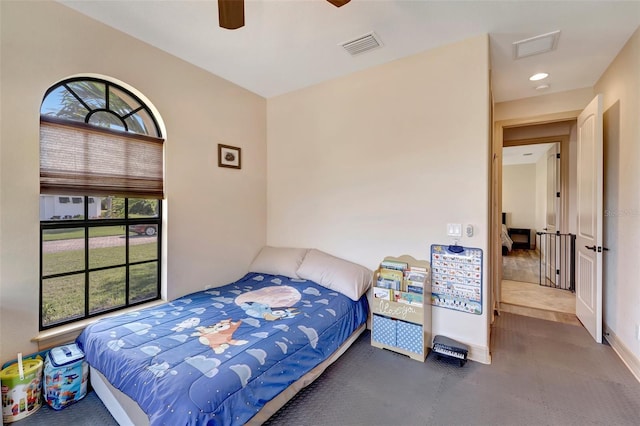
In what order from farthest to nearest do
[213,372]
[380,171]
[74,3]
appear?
[380,171]
[74,3]
[213,372]

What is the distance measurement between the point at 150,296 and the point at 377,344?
7.21 feet

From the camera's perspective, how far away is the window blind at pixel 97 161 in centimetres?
197

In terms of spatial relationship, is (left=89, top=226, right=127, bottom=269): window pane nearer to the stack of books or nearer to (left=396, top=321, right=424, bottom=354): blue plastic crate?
the stack of books

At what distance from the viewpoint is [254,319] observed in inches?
82.0

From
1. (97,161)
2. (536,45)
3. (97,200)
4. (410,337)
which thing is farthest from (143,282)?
(536,45)

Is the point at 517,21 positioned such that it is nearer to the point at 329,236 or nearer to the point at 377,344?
the point at 329,236

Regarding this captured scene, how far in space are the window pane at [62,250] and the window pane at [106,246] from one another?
0.07 meters

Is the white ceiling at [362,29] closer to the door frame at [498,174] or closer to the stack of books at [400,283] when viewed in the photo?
the door frame at [498,174]

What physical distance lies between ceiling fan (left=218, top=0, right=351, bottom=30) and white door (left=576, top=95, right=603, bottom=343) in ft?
9.23

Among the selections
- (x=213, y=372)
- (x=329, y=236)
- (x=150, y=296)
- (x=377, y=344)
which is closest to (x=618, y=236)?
(x=377, y=344)

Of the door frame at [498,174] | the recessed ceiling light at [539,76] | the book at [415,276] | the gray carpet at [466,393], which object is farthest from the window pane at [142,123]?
the recessed ceiling light at [539,76]

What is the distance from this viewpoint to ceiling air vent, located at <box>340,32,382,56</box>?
2.37 metres

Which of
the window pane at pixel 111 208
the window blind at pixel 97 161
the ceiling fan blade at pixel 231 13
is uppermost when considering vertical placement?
the ceiling fan blade at pixel 231 13

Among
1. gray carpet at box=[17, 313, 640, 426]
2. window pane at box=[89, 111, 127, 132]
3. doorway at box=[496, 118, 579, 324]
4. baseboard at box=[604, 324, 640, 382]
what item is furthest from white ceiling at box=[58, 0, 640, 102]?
gray carpet at box=[17, 313, 640, 426]
